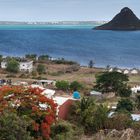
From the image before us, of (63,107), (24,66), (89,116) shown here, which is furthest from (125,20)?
(24,66)

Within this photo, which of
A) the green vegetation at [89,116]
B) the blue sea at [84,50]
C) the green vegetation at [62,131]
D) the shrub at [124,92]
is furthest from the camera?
the blue sea at [84,50]

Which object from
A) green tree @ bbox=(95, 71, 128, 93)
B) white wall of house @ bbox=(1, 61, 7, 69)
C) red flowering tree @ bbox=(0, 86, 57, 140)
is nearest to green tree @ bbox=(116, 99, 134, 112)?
green tree @ bbox=(95, 71, 128, 93)

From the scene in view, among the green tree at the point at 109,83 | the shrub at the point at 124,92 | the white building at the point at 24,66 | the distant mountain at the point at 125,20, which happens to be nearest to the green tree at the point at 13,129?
the distant mountain at the point at 125,20

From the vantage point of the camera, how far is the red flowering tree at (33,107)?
13.7 m

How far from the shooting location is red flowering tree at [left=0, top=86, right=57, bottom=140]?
1367cm

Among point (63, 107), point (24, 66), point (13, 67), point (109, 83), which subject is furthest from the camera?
point (24, 66)

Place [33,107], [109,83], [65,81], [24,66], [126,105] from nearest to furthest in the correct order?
[33,107], [126,105], [109,83], [65,81], [24,66]

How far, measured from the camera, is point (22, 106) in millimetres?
14078

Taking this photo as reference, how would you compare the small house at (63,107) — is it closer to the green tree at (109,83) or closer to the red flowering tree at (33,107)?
the red flowering tree at (33,107)

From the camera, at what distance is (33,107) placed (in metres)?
13.9

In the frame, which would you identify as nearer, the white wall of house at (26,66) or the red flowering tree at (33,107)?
the red flowering tree at (33,107)

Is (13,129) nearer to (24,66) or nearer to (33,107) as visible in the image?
(33,107)

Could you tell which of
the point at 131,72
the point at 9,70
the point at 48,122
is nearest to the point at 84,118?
the point at 48,122

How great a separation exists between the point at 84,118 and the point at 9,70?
86.1 feet
